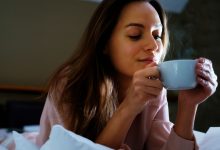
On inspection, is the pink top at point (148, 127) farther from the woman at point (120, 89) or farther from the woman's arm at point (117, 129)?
the woman's arm at point (117, 129)

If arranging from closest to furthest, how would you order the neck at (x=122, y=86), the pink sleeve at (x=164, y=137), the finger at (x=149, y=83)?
the finger at (x=149, y=83) → the pink sleeve at (x=164, y=137) → the neck at (x=122, y=86)

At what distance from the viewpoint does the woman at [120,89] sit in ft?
2.84

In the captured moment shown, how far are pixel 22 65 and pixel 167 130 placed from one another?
61.0 inches

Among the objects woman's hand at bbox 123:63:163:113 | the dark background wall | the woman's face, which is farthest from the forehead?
the dark background wall

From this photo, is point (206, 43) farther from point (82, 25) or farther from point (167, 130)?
point (167, 130)

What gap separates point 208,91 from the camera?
0.80 meters

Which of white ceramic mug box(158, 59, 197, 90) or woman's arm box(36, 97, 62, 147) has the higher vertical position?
white ceramic mug box(158, 59, 197, 90)

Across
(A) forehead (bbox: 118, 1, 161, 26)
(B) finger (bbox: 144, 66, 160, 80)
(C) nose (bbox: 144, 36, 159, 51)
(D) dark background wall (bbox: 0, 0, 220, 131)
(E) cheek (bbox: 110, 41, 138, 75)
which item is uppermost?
(A) forehead (bbox: 118, 1, 161, 26)

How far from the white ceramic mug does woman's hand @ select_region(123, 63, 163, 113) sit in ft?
0.17

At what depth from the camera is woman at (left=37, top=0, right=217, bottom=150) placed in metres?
0.86

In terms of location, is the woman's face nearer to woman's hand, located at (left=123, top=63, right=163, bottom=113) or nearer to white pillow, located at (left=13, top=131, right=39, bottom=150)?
woman's hand, located at (left=123, top=63, right=163, bottom=113)

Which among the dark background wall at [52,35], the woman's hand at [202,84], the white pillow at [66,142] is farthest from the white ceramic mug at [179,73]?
the dark background wall at [52,35]

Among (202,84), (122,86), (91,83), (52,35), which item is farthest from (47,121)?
(52,35)

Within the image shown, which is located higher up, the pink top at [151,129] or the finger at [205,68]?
the finger at [205,68]
